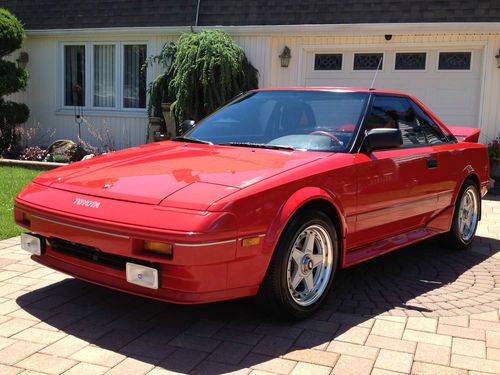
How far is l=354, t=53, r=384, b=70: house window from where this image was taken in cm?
1073

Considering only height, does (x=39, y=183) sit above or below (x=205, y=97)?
below

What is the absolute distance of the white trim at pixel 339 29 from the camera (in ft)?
31.9

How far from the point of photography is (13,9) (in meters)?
13.4

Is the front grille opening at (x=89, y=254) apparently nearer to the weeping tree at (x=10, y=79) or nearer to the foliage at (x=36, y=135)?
the weeping tree at (x=10, y=79)

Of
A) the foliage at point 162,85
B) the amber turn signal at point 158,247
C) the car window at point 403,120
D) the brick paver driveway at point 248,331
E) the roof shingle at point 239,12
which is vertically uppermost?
the roof shingle at point 239,12

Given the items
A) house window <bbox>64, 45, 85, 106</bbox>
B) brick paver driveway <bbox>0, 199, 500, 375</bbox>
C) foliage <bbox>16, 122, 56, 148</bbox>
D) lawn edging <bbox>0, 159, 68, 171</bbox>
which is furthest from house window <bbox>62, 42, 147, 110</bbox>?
brick paver driveway <bbox>0, 199, 500, 375</bbox>

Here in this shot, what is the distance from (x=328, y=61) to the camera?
435 inches

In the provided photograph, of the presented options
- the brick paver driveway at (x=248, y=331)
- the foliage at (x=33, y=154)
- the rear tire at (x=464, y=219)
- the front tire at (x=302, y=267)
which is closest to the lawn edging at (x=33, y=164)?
the foliage at (x=33, y=154)

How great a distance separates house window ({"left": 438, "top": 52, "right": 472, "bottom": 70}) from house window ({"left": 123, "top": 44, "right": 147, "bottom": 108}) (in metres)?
6.32

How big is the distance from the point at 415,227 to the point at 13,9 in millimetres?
12082

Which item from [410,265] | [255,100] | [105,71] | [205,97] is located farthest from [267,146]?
[105,71]

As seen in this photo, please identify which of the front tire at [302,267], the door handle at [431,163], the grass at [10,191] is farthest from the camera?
the grass at [10,191]

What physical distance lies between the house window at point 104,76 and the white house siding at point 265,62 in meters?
0.30

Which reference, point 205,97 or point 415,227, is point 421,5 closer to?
point 205,97
